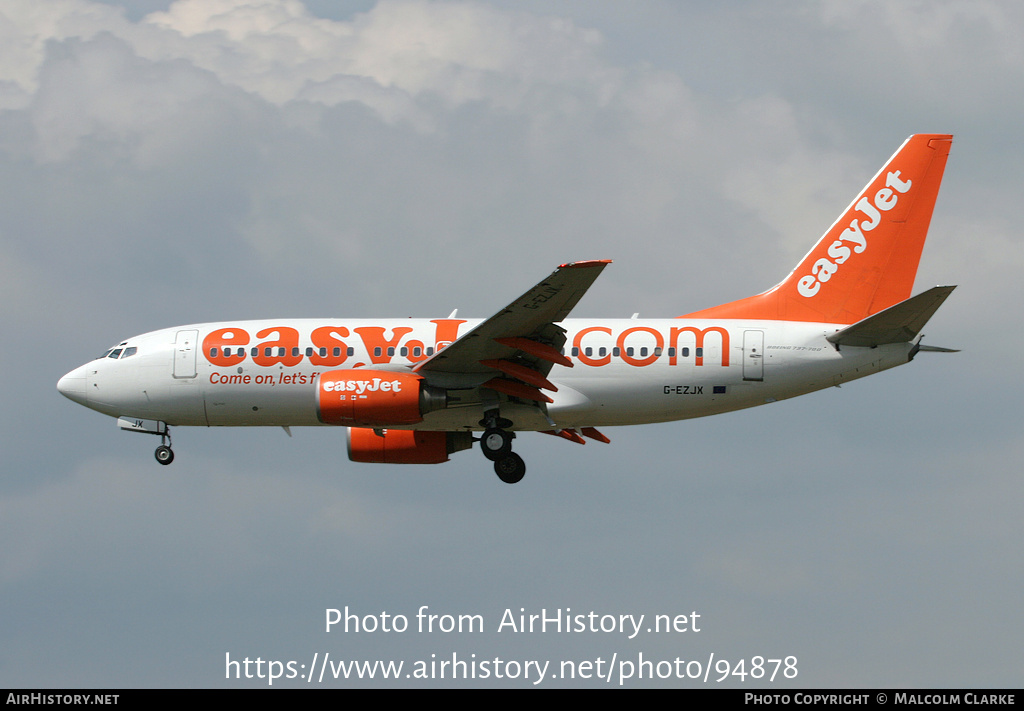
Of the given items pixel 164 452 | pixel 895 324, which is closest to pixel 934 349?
pixel 895 324

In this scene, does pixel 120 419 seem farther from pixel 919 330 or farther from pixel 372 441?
pixel 919 330

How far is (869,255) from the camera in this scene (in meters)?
38.8

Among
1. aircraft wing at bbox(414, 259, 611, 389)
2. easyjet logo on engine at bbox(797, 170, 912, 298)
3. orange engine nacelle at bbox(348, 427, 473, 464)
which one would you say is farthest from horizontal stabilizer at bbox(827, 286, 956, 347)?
orange engine nacelle at bbox(348, 427, 473, 464)

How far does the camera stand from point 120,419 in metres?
39.2

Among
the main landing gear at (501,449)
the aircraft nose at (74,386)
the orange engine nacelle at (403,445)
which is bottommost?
the main landing gear at (501,449)

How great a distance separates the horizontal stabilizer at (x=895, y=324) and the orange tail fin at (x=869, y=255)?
240cm

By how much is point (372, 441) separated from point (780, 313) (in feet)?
44.1

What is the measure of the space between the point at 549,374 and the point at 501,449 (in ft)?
8.79

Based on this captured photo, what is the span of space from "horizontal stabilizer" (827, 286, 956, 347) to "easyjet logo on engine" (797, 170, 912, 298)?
308cm

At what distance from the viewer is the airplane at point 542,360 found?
3528cm

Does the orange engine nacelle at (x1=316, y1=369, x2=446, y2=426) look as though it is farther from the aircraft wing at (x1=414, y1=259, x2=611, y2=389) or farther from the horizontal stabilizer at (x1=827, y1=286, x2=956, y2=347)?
the horizontal stabilizer at (x1=827, y1=286, x2=956, y2=347)

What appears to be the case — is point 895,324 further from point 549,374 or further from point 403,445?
point 403,445

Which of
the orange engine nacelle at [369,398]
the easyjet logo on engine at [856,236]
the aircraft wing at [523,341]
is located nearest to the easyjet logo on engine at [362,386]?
the orange engine nacelle at [369,398]

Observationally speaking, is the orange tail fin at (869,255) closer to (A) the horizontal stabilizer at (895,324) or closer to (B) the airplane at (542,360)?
(B) the airplane at (542,360)
